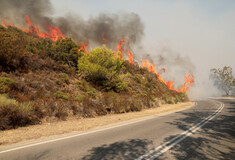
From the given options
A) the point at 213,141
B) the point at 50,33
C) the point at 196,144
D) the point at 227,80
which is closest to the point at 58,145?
the point at 196,144

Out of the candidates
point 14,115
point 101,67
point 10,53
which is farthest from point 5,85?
point 101,67

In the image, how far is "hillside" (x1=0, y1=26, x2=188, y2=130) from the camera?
8141 millimetres

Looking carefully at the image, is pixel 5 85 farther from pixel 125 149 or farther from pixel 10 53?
pixel 125 149

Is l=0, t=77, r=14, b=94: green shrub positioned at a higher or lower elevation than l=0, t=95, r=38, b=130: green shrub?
higher

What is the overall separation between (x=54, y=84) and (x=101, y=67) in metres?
5.76

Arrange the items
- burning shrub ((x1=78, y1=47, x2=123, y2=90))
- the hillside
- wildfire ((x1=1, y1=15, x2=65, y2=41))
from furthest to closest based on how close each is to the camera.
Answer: wildfire ((x1=1, y1=15, x2=65, y2=41))
burning shrub ((x1=78, y1=47, x2=123, y2=90))
the hillside

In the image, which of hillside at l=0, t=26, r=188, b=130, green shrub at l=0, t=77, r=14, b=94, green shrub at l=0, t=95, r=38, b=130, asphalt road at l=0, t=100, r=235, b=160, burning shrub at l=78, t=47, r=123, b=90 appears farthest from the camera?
burning shrub at l=78, t=47, r=123, b=90

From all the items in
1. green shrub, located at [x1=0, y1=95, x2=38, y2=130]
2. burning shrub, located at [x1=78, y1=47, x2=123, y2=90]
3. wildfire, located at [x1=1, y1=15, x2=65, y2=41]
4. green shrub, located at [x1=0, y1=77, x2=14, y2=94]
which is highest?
wildfire, located at [x1=1, y1=15, x2=65, y2=41]

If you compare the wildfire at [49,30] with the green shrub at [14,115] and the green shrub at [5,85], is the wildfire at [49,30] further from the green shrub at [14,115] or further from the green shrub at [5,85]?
the green shrub at [14,115]

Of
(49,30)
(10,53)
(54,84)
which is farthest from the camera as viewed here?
(49,30)

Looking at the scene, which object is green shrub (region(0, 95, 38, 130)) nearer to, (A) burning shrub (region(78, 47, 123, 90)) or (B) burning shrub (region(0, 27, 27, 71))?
(B) burning shrub (region(0, 27, 27, 71))

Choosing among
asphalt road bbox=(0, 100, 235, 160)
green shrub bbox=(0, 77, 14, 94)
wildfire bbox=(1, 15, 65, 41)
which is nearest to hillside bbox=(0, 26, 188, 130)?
green shrub bbox=(0, 77, 14, 94)

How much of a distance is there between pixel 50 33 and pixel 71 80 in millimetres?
57187

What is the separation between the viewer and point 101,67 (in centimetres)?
1669
